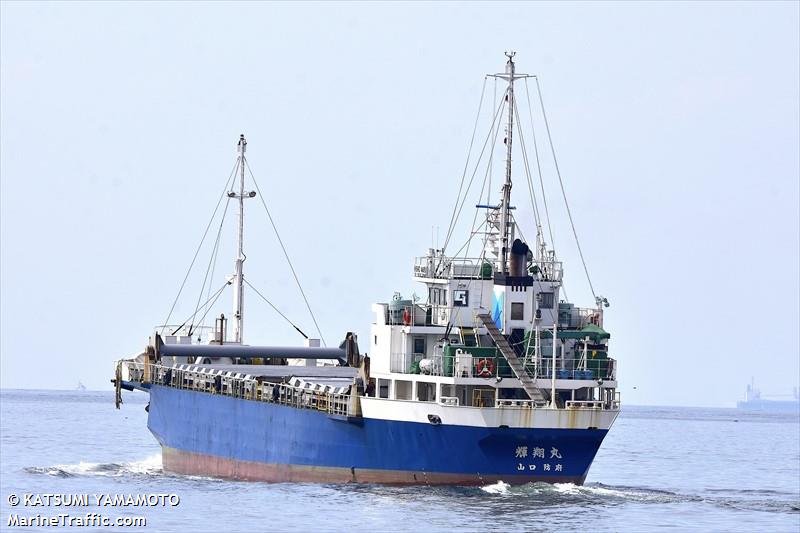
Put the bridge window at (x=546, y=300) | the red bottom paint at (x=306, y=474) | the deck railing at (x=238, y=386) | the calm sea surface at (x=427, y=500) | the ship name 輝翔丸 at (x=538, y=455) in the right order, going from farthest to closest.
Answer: the deck railing at (x=238, y=386), the bridge window at (x=546, y=300), the red bottom paint at (x=306, y=474), the ship name 輝翔丸 at (x=538, y=455), the calm sea surface at (x=427, y=500)

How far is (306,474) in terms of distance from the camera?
6725 centimetres

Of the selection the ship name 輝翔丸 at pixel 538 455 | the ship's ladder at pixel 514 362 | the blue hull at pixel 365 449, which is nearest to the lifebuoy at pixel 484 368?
the ship's ladder at pixel 514 362

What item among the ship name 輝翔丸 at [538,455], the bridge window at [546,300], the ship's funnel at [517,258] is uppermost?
the ship's funnel at [517,258]

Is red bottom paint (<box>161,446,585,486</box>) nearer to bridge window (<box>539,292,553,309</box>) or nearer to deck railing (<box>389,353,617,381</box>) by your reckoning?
deck railing (<box>389,353,617,381</box>)

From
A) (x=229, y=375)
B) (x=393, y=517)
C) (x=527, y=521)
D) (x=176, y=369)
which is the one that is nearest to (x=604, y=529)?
(x=527, y=521)

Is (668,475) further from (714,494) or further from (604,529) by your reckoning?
(604,529)

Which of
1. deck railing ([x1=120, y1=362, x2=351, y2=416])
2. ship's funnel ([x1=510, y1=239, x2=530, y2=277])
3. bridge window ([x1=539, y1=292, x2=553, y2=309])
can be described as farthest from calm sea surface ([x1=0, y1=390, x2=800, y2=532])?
ship's funnel ([x1=510, y1=239, x2=530, y2=277])

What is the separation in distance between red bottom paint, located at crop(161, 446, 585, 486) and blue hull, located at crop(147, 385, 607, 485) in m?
0.04

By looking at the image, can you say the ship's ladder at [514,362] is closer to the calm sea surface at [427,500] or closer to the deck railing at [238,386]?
the calm sea surface at [427,500]

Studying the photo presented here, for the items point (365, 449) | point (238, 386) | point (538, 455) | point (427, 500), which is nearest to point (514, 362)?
point (538, 455)

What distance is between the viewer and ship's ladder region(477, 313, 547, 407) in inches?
2399

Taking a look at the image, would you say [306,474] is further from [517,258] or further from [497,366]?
[517,258]

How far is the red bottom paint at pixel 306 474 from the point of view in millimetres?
60844

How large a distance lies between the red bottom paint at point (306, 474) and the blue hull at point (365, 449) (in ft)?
0.12
